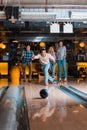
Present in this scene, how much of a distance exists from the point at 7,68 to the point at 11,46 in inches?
105

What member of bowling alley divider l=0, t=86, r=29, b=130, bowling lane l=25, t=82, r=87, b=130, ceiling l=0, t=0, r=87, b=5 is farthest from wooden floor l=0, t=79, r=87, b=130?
ceiling l=0, t=0, r=87, b=5

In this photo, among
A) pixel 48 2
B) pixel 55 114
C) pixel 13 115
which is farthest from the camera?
pixel 48 2

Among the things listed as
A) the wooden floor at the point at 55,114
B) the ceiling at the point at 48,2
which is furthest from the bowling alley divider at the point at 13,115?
the ceiling at the point at 48,2

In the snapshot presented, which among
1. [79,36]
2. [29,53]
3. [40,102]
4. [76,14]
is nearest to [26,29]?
[79,36]

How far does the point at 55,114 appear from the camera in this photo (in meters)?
7.43

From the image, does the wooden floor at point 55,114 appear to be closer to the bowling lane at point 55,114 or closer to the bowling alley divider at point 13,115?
the bowling lane at point 55,114

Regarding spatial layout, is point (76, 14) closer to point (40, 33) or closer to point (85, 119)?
point (85, 119)

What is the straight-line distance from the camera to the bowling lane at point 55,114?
623 centimetres

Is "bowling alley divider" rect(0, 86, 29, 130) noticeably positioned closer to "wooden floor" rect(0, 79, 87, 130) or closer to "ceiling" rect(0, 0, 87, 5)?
"wooden floor" rect(0, 79, 87, 130)

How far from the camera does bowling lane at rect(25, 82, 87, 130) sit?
623 centimetres

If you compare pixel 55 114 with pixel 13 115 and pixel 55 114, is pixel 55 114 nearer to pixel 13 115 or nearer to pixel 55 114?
pixel 55 114

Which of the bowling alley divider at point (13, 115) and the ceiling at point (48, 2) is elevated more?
the ceiling at point (48, 2)

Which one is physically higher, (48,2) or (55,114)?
(48,2)

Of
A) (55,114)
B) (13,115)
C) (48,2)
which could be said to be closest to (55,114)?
(55,114)
